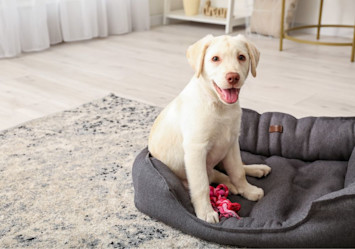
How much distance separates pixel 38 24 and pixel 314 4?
100 inches

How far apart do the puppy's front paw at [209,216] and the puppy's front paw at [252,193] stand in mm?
204

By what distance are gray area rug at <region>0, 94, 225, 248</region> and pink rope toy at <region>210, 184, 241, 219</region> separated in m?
0.13

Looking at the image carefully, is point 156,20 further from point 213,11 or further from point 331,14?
point 331,14

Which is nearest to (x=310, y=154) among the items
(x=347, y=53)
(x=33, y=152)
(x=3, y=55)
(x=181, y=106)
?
(x=181, y=106)

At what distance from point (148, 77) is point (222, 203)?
1.82 metres

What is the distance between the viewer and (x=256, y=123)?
2.03m

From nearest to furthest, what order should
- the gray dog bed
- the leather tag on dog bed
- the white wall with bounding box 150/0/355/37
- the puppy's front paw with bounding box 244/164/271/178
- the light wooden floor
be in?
the gray dog bed → the puppy's front paw with bounding box 244/164/271/178 → the leather tag on dog bed → the light wooden floor → the white wall with bounding box 150/0/355/37

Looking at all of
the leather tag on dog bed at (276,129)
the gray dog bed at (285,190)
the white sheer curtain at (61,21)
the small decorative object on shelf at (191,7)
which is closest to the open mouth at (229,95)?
the gray dog bed at (285,190)

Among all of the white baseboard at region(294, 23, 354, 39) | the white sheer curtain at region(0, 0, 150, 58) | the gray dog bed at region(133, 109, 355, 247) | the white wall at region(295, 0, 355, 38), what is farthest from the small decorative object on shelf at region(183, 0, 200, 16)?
the gray dog bed at region(133, 109, 355, 247)

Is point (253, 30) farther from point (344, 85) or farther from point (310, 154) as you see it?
point (310, 154)

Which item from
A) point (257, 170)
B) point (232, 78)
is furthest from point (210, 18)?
point (232, 78)

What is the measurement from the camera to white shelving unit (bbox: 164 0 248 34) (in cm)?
459

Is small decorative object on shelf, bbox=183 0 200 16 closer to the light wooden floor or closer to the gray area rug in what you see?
the light wooden floor

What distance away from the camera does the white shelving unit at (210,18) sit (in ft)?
15.1
